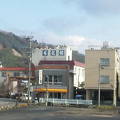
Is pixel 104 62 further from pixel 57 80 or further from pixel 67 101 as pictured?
pixel 57 80

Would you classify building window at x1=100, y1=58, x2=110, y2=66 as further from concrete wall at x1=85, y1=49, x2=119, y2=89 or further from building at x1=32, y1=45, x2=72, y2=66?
building at x1=32, y1=45, x2=72, y2=66

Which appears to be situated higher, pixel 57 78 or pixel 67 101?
pixel 57 78

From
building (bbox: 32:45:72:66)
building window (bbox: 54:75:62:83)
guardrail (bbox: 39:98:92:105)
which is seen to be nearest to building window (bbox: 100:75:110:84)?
guardrail (bbox: 39:98:92:105)

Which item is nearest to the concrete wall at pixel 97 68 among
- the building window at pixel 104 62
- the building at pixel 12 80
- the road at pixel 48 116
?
the building window at pixel 104 62

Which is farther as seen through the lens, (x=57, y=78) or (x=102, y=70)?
(x=57, y=78)

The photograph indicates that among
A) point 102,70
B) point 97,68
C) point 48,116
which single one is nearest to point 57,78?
point 97,68

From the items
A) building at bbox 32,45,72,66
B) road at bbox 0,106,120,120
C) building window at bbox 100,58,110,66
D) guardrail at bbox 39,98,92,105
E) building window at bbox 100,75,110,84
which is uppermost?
building at bbox 32,45,72,66

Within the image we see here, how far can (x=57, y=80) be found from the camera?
8175 centimetres

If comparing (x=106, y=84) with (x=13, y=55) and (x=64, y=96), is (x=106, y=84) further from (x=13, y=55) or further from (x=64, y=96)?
(x=13, y=55)

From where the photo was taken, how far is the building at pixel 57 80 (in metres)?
80.4

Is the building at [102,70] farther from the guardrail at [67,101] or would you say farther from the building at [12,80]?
the building at [12,80]

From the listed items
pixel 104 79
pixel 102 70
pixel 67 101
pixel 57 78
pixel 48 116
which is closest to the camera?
pixel 48 116

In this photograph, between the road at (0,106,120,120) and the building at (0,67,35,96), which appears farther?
the building at (0,67,35,96)

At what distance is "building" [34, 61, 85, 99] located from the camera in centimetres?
8044
